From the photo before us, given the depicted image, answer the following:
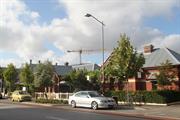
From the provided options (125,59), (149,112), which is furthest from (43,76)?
(149,112)

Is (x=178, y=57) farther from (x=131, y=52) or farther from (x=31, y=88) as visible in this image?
(x=31, y=88)

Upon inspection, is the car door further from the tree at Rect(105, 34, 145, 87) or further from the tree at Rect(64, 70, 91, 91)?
the tree at Rect(64, 70, 91, 91)

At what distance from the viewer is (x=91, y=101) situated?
33625mm

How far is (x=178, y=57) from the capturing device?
1839 inches

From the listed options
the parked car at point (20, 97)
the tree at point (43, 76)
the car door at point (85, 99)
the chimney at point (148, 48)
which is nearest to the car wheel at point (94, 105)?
the car door at point (85, 99)

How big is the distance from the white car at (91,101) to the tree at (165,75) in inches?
355

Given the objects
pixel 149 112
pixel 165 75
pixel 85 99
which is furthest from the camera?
pixel 165 75

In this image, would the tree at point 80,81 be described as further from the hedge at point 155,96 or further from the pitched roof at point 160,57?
the hedge at point 155,96

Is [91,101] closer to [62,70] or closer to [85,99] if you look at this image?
[85,99]

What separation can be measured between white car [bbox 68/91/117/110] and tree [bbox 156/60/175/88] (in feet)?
29.5

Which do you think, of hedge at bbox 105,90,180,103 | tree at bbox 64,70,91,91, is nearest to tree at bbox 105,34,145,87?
hedge at bbox 105,90,180,103

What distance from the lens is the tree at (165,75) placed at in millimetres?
41344

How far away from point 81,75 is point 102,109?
20.6 meters

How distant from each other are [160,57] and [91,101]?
698 inches
